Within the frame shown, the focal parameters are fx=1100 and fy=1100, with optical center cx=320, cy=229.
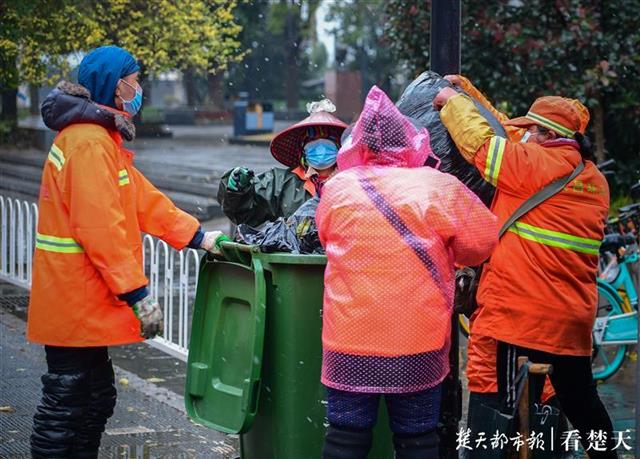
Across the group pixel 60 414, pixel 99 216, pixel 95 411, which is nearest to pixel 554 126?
pixel 99 216

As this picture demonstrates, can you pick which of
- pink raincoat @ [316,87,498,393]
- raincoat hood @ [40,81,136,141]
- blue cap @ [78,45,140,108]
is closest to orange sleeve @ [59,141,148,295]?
raincoat hood @ [40,81,136,141]

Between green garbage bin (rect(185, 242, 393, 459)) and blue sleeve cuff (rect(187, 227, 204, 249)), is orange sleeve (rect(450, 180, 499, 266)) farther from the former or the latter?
blue sleeve cuff (rect(187, 227, 204, 249))

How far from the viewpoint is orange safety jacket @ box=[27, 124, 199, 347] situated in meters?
4.17

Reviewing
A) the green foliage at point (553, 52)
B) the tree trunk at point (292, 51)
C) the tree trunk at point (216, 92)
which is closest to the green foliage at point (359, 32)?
the tree trunk at point (292, 51)

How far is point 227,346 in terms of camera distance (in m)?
4.50

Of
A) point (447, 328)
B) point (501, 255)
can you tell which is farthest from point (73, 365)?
point (501, 255)

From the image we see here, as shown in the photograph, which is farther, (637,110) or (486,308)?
(637,110)

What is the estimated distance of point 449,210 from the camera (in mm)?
3883

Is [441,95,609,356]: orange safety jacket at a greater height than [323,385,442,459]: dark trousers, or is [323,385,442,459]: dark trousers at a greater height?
[441,95,609,356]: orange safety jacket

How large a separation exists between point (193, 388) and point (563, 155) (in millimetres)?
1837

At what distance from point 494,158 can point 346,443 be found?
1.35 meters

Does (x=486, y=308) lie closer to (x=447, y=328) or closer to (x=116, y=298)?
(x=447, y=328)

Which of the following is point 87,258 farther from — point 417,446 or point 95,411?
point 417,446

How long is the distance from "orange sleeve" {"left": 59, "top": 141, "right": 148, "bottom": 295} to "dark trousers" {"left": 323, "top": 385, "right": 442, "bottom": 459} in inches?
36.2
